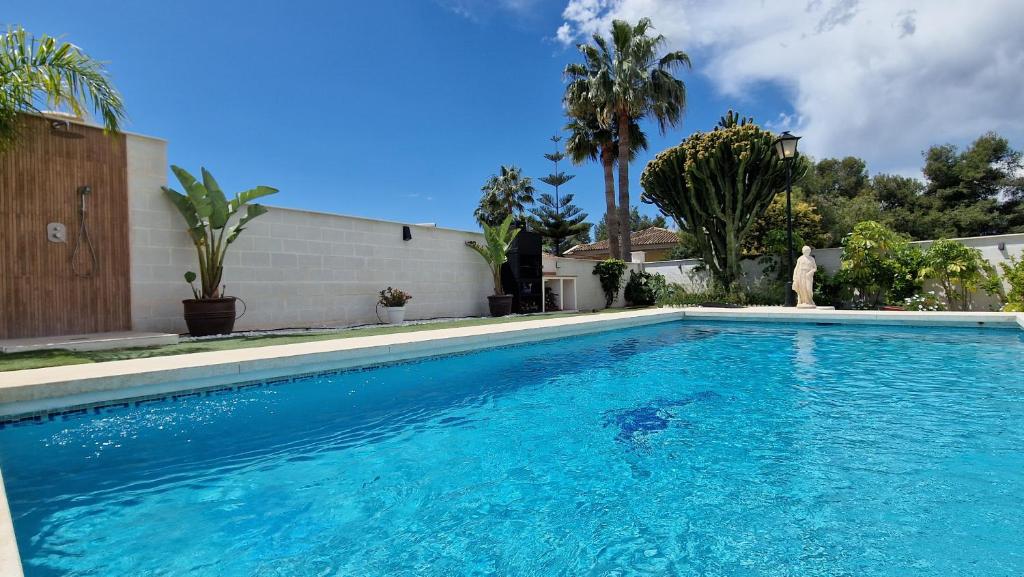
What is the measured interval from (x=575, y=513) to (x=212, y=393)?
12.5 feet

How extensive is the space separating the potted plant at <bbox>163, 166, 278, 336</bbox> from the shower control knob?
141 cm

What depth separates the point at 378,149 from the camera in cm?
2083

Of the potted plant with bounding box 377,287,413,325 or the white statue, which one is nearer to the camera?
the potted plant with bounding box 377,287,413,325

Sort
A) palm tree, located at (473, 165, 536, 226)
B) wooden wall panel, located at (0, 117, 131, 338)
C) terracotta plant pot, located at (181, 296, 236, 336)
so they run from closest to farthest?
wooden wall panel, located at (0, 117, 131, 338)
terracotta plant pot, located at (181, 296, 236, 336)
palm tree, located at (473, 165, 536, 226)

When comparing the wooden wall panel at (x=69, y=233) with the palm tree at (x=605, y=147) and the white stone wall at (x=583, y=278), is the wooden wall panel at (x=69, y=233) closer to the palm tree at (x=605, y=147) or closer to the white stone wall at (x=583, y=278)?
the white stone wall at (x=583, y=278)

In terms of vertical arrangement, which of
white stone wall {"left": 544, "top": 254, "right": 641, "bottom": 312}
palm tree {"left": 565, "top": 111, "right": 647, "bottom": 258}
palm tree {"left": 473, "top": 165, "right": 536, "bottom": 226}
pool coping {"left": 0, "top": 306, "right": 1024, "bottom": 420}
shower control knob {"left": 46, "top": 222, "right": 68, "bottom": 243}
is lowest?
pool coping {"left": 0, "top": 306, "right": 1024, "bottom": 420}

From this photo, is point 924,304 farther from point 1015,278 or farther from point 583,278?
point 583,278

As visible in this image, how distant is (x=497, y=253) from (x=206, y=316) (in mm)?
6757

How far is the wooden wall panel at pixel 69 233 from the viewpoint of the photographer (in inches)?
246

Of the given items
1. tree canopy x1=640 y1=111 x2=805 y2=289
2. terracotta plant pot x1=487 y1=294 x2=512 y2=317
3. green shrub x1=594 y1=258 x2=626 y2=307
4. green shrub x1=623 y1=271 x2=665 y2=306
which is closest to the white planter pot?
terracotta plant pot x1=487 y1=294 x2=512 y2=317

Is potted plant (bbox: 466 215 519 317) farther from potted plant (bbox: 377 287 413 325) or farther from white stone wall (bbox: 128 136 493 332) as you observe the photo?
potted plant (bbox: 377 287 413 325)

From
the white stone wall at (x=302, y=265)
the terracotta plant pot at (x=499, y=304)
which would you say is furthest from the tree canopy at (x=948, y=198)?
the white stone wall at (x=302, y=265)

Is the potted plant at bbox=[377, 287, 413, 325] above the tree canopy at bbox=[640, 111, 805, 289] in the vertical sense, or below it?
below

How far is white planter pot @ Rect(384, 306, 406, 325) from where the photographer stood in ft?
33.0
